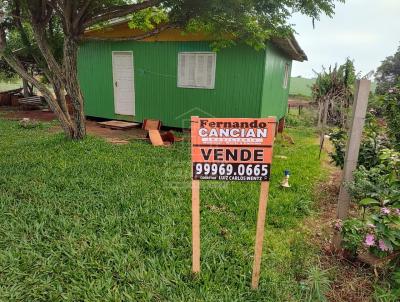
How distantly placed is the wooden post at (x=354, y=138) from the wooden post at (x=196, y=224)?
1453 mm

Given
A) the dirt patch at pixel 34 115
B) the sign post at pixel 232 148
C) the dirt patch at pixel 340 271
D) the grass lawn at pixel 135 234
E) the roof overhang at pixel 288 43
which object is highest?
the roof overhang at pixel 288 43

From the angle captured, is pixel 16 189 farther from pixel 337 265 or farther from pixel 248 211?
pixel 337 265

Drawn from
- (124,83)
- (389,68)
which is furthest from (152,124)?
Answer: (389,68)

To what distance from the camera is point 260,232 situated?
2396 mm

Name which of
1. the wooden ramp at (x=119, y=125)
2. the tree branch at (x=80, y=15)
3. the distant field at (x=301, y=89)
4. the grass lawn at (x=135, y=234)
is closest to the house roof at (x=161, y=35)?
the tree branch at (x=80, y=15)

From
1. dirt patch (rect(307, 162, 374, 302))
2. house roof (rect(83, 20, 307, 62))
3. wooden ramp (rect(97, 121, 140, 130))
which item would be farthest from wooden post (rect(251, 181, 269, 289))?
wooden ramp (rect(97, 121, 140, 130))

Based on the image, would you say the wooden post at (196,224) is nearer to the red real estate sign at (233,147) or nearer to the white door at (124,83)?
the red real estate sign at (233,147)

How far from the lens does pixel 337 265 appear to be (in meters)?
2.82

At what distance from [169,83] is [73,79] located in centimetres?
317

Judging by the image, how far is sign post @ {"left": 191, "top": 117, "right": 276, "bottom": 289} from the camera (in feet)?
7.27

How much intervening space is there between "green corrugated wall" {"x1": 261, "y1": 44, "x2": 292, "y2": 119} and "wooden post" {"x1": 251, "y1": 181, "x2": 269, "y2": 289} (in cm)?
624

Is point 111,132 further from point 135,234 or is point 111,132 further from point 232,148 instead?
point 232,148

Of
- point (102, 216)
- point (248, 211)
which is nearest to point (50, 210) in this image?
point (102, 216)

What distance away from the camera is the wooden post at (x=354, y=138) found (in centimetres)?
271
